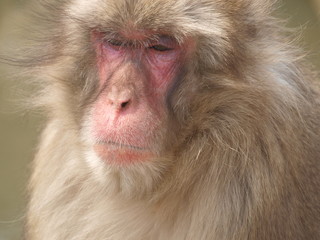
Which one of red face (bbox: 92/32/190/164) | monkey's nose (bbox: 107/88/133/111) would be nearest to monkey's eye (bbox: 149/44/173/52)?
red face (bbox: 92/32/190/164)

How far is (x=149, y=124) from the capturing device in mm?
4000

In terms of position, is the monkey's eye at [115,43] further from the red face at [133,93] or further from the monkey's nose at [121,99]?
the monkey's nose at [121,99]

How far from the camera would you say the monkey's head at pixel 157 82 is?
4.04 meters

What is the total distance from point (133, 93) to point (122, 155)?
0.32 m

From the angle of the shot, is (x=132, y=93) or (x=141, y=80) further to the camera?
(x=141, y=80)

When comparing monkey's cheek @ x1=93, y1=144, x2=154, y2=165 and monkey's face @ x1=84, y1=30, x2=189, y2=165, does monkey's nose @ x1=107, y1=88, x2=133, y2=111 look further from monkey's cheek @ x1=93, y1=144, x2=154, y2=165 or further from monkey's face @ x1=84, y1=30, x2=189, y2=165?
monkey's cheek @ x1=93, y1=144, x2=154, y2=165

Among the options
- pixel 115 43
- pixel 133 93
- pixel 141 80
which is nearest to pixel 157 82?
pixel 141 80

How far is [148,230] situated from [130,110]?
84 cm

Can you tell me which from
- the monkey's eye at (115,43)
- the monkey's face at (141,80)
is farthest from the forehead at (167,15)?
the monkey's eye at (115,43)

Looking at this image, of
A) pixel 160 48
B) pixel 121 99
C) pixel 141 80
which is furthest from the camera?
pixel 160 48

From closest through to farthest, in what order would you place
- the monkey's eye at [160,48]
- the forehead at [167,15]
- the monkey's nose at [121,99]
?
the monkey's nose at [121,99], the forehead at [167,15], the monkey's eye at [160,48]

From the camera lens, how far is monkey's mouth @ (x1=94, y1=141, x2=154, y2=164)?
4.03 m

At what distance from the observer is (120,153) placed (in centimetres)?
404

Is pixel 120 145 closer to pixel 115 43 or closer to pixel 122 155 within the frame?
pixel 122 155
